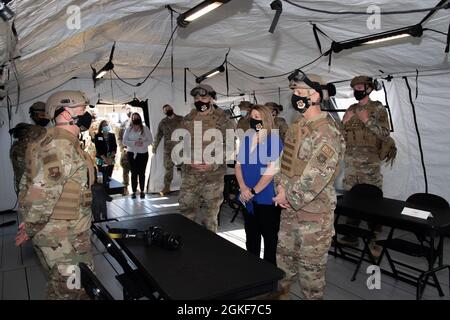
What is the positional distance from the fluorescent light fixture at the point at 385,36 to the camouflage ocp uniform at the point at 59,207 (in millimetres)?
3200

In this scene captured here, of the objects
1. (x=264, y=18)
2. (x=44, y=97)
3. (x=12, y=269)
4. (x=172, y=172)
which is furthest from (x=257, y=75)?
(x=12, y=269)

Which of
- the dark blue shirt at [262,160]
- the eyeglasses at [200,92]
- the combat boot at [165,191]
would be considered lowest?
the combat boot at [165,191]

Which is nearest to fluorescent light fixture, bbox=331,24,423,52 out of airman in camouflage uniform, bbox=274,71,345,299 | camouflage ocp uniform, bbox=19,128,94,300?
airman in camouflage uniform, bbox=274,71,345,299

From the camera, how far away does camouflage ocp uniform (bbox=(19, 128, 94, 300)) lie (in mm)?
2150

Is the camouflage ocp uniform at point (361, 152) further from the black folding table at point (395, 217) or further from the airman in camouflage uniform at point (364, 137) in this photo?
the black folding table at point (395, 217)

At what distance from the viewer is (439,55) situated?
4.33 metres

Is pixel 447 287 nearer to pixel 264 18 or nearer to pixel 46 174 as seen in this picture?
pixel 264 18

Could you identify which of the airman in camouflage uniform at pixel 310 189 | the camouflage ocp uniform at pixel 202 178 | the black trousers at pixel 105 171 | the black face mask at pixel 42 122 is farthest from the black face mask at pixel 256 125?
the black trousers at pixel 105 171

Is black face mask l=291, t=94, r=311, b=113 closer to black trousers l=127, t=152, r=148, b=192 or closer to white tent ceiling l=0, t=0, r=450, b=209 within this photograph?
white tent ceiling l=0, t=0, r=450, b=209

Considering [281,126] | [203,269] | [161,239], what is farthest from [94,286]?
[281,126]

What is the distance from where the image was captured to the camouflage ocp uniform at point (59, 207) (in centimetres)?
215

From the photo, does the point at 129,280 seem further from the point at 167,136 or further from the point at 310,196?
the point at 167,136

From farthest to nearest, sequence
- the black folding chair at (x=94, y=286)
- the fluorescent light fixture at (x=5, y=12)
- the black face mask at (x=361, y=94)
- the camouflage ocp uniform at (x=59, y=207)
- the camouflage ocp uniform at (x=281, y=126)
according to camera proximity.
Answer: the camouflage ocp uniform at (x=281, y=126) < the black face mask at (x=361, y=94) < the camouflage ocp uniform at (x=59, y=207) < the fluorescent light fixture at (x=5, y=12) < the black folding chair at (x=94, y=286)

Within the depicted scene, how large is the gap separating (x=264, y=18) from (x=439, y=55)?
230 cm
